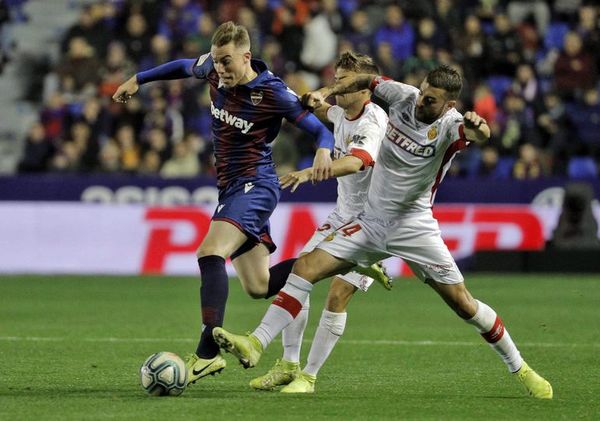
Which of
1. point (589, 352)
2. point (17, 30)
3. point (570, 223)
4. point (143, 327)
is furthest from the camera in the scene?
point (17, 30)

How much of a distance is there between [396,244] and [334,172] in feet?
2.46

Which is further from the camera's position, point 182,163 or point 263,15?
point 263,15

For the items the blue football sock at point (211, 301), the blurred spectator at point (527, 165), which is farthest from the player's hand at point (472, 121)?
the blurred spectator at point (527, 165)

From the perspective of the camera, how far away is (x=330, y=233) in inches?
344

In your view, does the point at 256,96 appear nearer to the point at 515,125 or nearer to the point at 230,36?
the point at 230,36

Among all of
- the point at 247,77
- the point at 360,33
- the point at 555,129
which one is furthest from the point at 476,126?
the point at 360,33

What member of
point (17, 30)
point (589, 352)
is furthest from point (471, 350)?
point (17, 30)

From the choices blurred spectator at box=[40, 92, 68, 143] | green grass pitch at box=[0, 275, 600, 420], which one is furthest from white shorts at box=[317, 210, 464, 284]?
blurred spectator at box=[40, 92, 68, 143]

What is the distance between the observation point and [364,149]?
8180mm

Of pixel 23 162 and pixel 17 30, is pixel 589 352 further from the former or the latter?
pixel 17 30

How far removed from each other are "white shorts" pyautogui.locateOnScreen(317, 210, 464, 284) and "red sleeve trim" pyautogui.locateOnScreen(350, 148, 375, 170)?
417 mm

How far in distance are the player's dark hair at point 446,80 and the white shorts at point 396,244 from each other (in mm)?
842

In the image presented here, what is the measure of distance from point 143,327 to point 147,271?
6206mm

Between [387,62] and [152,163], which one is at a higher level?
[387,62]
